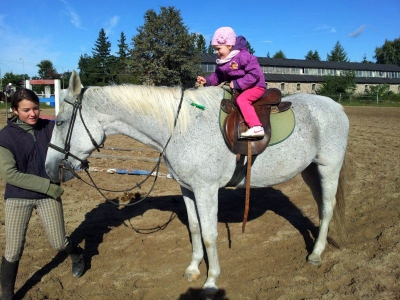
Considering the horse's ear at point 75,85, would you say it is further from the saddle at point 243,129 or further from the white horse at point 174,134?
the saddle at point 243,129

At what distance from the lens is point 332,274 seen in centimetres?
343

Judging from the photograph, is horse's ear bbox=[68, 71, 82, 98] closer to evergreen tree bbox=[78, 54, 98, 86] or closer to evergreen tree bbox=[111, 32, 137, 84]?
evergreen tree bbox=[111, 32, 137, 84]

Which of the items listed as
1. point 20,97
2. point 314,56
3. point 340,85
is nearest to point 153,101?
point 20,97

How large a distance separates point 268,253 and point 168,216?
5.85ft

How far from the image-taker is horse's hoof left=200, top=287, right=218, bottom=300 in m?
3.18

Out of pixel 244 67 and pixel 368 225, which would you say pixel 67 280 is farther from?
pixel 368 225

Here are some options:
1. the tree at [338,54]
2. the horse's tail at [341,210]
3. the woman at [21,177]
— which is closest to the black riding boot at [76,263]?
the woman at [21,177]

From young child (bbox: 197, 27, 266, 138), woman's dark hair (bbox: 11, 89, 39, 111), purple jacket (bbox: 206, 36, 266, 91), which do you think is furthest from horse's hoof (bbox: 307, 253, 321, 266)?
woman's dark hair (bbox: 11, 89, 39, 111)

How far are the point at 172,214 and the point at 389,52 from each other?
104033mm

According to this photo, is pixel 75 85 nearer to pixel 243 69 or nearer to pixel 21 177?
pixel 21 177

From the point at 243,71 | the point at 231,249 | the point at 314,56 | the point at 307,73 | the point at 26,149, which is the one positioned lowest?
the point at 231,249

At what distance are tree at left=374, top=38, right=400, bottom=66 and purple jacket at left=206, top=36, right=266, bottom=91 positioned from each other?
339 feet

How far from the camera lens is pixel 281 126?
133 inches

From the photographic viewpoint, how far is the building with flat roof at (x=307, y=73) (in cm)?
5750
